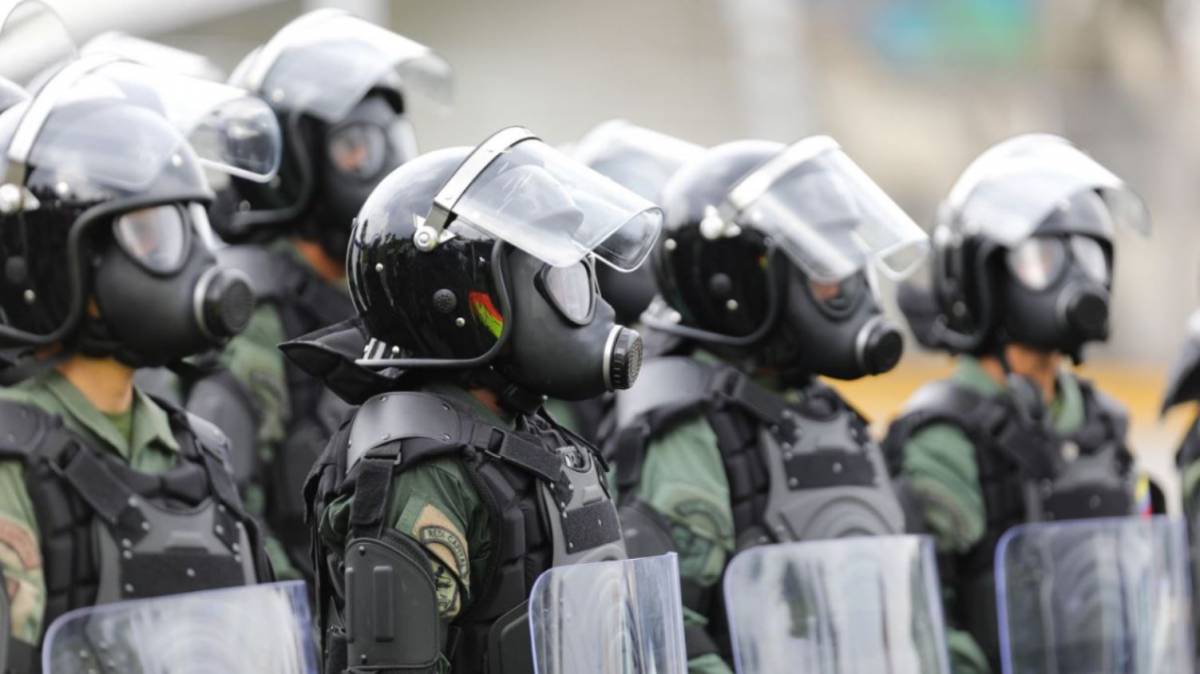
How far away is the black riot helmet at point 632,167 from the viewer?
6.77m

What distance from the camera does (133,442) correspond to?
16.4 ft

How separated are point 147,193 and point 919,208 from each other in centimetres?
1659

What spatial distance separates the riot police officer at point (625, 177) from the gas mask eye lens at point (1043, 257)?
109 centimetres

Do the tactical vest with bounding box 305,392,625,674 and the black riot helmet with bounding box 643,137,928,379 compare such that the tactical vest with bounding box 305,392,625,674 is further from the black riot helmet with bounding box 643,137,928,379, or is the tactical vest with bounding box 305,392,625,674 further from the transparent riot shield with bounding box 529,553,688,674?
the black riot helmet with bounding box 643,137,928,379

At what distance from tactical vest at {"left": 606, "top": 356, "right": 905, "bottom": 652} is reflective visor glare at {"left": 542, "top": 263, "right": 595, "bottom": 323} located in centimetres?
112

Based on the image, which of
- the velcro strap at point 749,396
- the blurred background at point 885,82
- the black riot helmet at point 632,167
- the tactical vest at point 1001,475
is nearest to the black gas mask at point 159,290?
the velcro strap at point 749,396

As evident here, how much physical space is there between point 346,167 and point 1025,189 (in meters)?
2.23

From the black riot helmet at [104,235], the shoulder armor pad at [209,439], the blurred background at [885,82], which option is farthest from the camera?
the blurred background at [885,82]

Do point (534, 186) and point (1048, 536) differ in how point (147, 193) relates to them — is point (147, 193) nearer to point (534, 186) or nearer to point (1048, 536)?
point (534, 186)

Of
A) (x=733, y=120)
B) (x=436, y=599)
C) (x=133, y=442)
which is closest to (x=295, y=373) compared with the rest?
(x=133, y=442)

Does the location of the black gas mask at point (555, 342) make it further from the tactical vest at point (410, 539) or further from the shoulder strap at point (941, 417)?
the shoulder strap at point (941, 417)

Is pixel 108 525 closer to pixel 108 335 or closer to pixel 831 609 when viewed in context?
pixel 108 335

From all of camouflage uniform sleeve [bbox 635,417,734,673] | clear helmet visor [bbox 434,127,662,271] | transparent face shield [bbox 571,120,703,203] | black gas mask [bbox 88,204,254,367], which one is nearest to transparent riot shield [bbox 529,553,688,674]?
clear helmet visor [bbox 434,127,662,271]

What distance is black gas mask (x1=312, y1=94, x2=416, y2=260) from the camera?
722 centimetres
